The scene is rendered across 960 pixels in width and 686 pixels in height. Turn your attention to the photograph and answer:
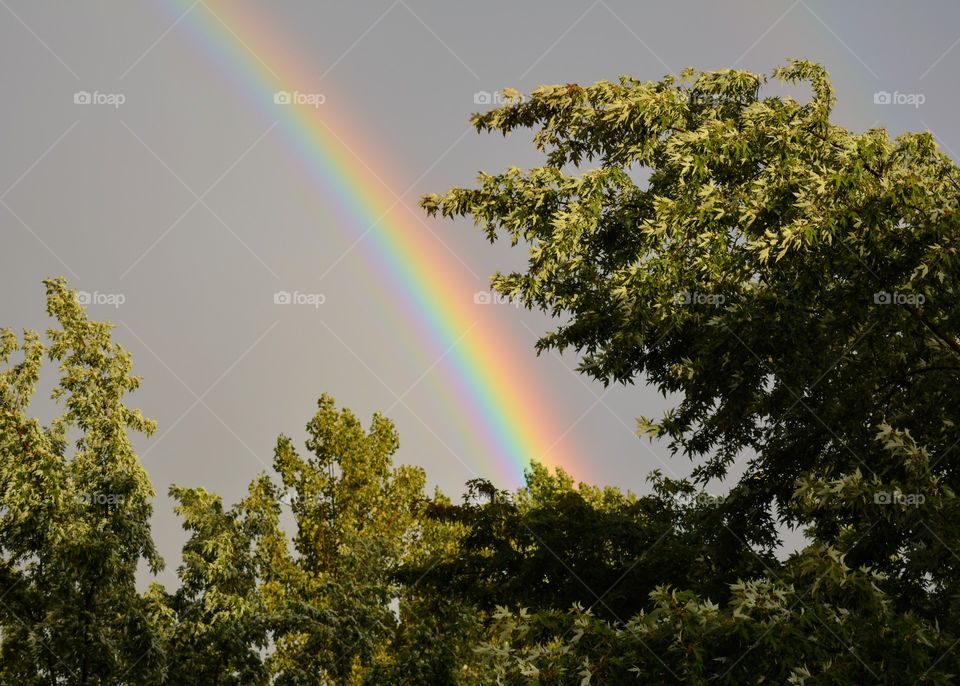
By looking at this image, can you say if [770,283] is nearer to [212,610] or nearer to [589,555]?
[589,555]

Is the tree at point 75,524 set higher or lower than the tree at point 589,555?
higher

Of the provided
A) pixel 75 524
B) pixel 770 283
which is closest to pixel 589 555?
pixel 770 283

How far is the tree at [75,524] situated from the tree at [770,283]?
6.78 meters

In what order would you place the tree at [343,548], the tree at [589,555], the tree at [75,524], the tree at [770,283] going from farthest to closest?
the tree at [343,548] → the tree at [75,524] → the tree at [589,555] → the tree at [770,283]

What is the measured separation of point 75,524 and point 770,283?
433 inches

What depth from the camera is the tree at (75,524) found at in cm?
1530

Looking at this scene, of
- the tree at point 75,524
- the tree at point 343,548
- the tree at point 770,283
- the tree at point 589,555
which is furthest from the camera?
the tree at point 343,548

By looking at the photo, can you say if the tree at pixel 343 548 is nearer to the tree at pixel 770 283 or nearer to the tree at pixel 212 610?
the tree at pixel 212 610

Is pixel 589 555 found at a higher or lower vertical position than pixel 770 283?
lower

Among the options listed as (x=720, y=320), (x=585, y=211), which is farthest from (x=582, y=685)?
(x=585, y=211)

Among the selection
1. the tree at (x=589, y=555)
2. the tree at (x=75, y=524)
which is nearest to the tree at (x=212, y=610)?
the tree at (x=75, y=524)

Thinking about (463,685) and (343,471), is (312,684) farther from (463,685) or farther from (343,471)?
(343,471)

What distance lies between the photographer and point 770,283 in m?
11.6

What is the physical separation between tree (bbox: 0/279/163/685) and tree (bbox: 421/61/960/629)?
6.78 m
